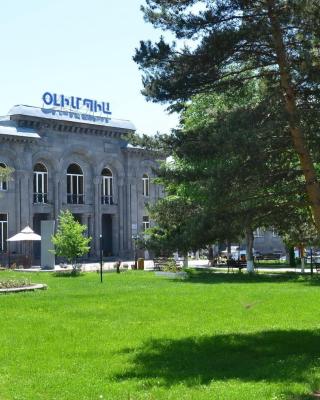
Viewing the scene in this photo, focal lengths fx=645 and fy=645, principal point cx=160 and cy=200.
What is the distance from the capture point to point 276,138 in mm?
12453

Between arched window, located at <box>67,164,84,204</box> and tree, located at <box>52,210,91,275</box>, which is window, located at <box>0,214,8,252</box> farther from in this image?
tree, located at <box>52,210,91,275</box>

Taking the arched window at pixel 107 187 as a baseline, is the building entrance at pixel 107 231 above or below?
below

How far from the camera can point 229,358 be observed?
11156 millimetres

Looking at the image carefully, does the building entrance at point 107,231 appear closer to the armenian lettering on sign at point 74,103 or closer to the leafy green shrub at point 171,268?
the armenian lettering on sign at point 74,103

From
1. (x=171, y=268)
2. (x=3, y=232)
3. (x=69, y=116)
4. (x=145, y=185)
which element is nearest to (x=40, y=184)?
(x=3, y=232)

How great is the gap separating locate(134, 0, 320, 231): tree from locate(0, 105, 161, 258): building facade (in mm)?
32568

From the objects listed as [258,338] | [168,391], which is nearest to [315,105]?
[258,338]

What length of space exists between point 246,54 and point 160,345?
20.0ft

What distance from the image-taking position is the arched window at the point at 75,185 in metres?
53.2

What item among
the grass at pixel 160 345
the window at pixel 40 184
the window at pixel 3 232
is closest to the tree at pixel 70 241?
the window at pixel 3 232

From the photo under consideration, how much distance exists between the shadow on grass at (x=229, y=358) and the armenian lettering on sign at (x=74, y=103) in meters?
40.5

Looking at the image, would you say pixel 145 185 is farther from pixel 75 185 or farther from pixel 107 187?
pixel 75 185

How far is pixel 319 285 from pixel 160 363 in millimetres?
15777

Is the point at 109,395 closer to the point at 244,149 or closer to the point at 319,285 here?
→ the point at 244,149
